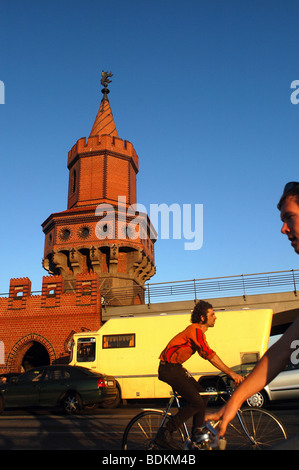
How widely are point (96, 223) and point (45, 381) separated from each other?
16210 mm

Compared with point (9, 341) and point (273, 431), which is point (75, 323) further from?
point (273, 431)

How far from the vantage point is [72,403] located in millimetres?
11875

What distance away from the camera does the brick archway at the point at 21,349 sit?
20.6 metres

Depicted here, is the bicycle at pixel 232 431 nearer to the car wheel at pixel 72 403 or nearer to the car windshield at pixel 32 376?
the car wheel at pixel 72 403

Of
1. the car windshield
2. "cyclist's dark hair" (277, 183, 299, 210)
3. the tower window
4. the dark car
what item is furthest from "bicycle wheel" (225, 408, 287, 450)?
the tower window

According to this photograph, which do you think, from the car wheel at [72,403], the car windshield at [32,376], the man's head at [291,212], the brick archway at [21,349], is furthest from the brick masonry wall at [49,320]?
the man's head at [291,212]

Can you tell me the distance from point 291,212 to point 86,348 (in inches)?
563

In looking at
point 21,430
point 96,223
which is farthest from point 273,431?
point 96,223

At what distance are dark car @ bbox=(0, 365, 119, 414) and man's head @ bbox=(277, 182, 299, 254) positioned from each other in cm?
1140

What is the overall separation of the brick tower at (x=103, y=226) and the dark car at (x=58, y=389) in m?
11.6

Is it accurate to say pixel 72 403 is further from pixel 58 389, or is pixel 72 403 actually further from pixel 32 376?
pixel 32 376

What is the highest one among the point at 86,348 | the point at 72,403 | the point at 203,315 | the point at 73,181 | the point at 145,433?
the point at 73,181

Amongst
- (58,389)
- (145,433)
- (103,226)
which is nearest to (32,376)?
(58,389)

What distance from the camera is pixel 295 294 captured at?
18.9 metres
